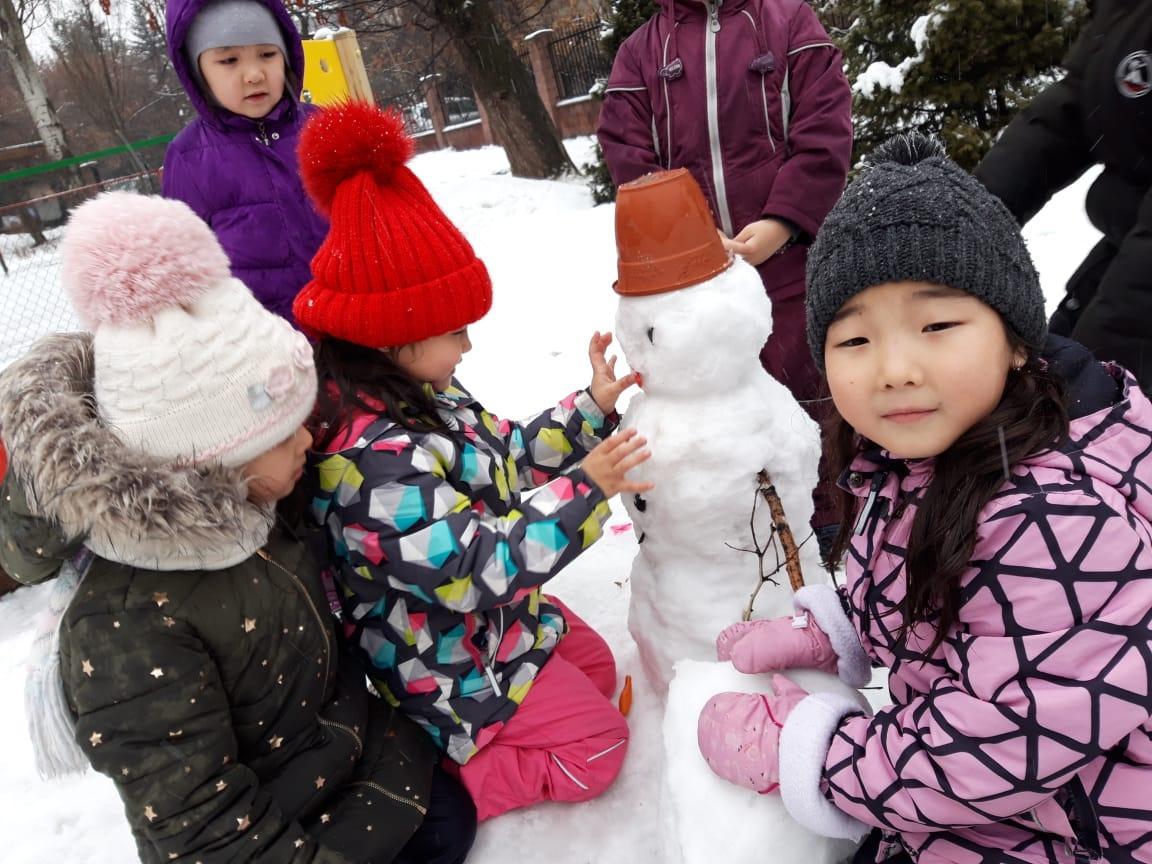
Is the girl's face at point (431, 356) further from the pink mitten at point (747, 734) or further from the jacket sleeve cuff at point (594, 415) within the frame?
the pink mitten at point (747, 734)

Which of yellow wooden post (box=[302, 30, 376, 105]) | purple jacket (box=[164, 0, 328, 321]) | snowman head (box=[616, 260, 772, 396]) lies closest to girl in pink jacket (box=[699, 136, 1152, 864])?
snowman head (box=[616, 260, 772, 396])

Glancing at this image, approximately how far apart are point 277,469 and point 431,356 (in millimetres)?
A: 430

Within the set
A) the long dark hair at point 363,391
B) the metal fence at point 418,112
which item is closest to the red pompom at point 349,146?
the long dark hair at point 363,391

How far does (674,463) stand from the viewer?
164cm

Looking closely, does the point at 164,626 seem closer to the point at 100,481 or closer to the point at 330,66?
the point at 100,481

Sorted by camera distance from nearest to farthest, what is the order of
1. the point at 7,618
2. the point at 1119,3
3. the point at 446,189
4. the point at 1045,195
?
the point at 1119,3 < the point at 1045,195 < the point at 7,618 < the point at 446,189

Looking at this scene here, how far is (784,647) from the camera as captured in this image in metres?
1.42

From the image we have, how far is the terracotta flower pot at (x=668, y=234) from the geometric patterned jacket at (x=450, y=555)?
1.45 ft

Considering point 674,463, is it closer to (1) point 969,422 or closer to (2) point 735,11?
(1) point 969,422

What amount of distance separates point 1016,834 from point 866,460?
0.56m

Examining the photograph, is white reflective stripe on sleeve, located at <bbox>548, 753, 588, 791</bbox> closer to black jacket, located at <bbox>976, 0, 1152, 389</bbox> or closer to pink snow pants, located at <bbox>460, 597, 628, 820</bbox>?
pink snow pants, located at <bbox>460, 597, 628, 820</bbox>

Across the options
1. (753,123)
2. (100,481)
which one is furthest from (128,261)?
(753,123)

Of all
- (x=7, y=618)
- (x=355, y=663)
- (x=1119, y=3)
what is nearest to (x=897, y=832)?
(x=355, y=663)

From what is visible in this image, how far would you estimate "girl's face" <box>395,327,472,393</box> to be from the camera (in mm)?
1718
